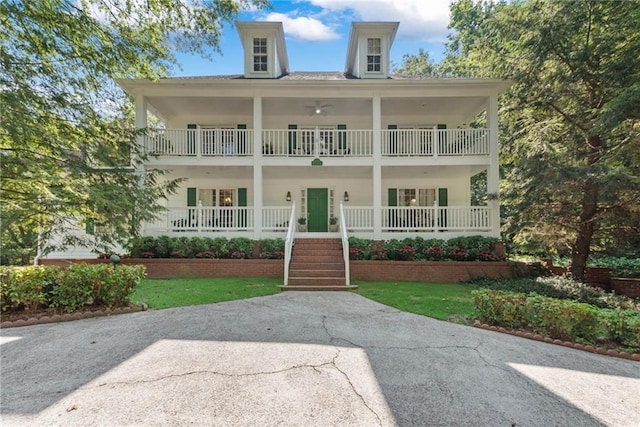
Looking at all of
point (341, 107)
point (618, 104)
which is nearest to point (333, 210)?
point (341, 107)

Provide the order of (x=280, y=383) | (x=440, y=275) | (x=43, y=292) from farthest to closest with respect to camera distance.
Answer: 1. (x=440, y=275)
2. (x=43, y=292)
3. (x=280, y=383)

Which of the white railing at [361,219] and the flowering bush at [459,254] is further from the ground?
the white railing at [361,219]

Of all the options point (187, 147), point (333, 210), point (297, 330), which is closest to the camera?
point (297, 330)

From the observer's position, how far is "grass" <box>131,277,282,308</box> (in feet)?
22.9

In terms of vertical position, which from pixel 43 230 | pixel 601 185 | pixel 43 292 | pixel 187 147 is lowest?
pixel 43 292

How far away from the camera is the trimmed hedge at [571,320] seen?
185 inches

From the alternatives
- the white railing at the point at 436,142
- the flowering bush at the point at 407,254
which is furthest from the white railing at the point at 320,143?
the flowering bush at the point at 407,254

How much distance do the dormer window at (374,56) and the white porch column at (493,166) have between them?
4.87 m

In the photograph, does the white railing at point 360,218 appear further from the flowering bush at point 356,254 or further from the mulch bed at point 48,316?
the mulch bed at point 48,316

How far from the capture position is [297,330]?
5195 millimetres

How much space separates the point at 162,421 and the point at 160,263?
346 inches

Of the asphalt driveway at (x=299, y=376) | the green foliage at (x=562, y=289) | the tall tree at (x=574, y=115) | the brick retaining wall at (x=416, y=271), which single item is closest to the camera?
the asphalt driveway at (x=299, y=376)

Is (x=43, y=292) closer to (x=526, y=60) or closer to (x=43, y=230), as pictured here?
(x=43, y=230)

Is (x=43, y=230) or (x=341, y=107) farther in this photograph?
(x=341, y=107)
